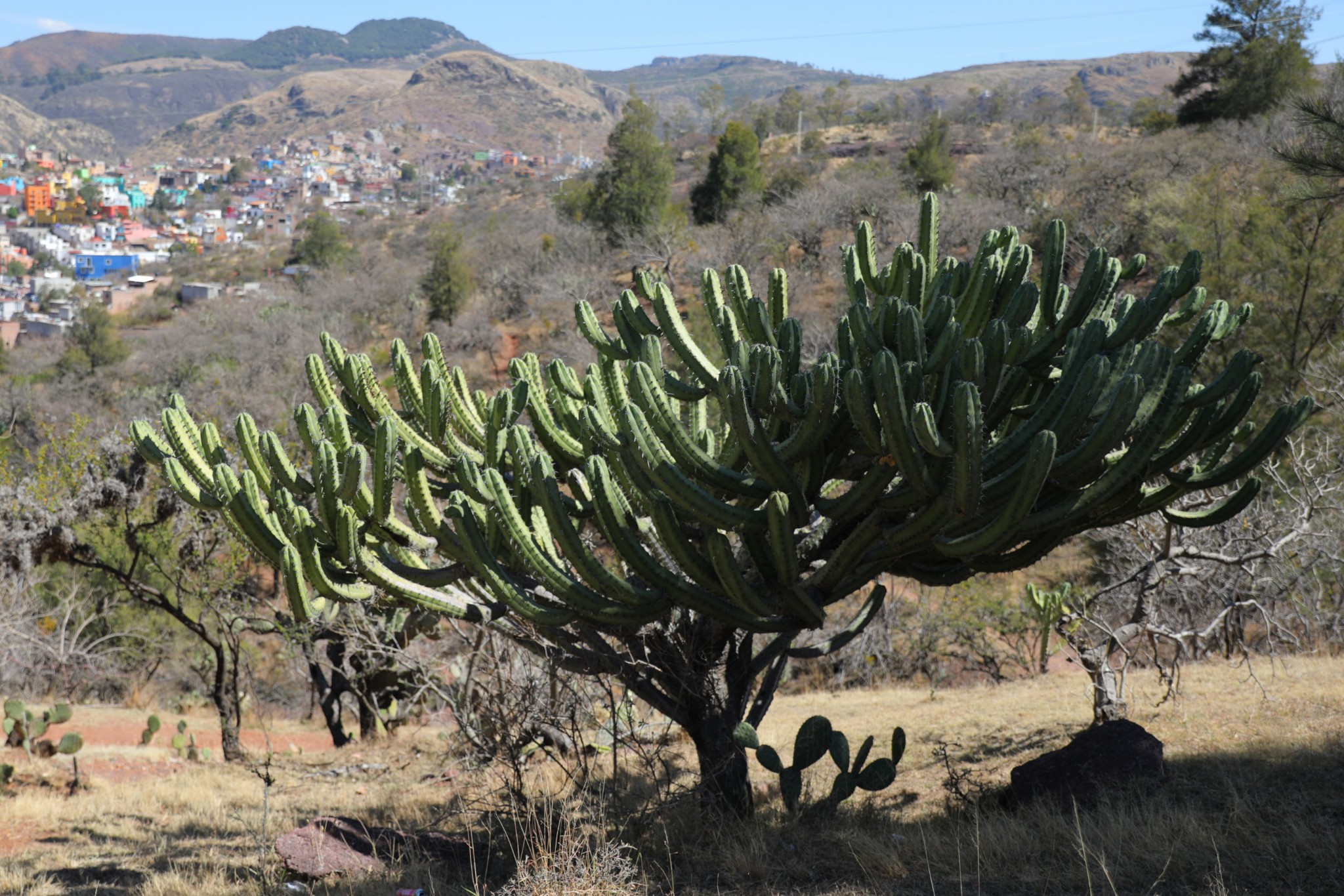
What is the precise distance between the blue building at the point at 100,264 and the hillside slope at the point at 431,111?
60.9 metres

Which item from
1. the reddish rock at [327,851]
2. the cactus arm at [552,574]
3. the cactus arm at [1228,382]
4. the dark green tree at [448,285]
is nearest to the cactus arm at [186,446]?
the cactus arm at [552,574]

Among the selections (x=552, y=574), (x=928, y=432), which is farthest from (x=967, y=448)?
(x=552, y=574)

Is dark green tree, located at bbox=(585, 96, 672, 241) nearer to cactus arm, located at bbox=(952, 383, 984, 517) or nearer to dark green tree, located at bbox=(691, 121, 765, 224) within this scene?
dark green tree, located at bbox=(691, 121, 765, 224)

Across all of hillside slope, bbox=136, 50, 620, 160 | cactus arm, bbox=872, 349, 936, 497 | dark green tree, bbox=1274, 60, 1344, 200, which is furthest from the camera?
hillside slope, bbox=136, 50, 620, 160

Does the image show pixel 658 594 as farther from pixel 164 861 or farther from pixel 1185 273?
pixel 164 861

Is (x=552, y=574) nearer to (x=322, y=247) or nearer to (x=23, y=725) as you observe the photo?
(x=23, y=725)

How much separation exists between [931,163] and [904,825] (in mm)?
33647

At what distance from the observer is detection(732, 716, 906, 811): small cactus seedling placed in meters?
5.25

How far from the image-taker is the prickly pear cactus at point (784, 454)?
3744 mm

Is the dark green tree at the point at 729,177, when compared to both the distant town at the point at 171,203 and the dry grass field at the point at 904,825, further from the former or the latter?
the dry grass field at the point at 904,825

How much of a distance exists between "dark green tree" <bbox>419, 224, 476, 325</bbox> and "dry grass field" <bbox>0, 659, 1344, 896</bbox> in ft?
80.4

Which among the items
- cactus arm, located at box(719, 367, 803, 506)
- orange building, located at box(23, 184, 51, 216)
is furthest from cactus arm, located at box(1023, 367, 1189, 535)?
orange building, located at box(23, 184, 51, 216)

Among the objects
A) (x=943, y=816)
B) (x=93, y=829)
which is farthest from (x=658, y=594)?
(x=93, y=829)

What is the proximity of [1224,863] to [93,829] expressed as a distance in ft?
23.5
